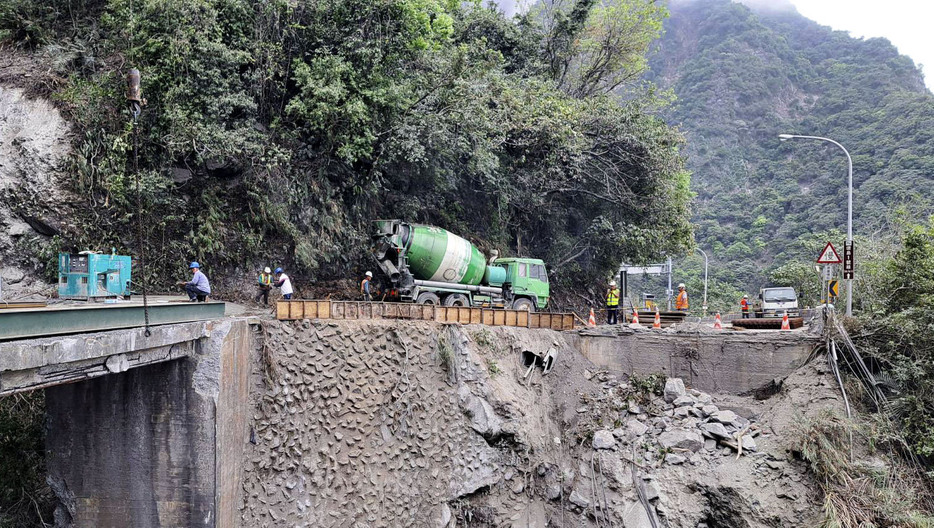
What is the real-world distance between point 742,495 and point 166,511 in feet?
39.9

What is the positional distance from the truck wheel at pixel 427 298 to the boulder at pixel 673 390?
706cm

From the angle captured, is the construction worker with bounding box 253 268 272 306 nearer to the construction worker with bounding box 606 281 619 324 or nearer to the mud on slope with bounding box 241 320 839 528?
the mud on slope with bounding box 241 320 839 528

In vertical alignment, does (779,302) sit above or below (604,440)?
above

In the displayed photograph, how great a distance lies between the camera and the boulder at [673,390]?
15688mm

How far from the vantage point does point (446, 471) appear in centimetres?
1292

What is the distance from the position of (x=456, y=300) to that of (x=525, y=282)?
10.6 feet

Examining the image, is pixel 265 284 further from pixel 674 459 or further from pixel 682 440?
pixel 682 440

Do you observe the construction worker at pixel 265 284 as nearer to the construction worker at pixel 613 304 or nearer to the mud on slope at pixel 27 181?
the mud on slope at pixel 27 181

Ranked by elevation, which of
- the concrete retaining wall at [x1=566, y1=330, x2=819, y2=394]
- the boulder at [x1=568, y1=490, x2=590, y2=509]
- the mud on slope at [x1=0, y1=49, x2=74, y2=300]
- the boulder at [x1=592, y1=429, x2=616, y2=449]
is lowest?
the boulder at [x1=568, y1=490, x2=590, y2=509]

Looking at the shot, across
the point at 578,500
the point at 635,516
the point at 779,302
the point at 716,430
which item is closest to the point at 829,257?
the point at 716,430

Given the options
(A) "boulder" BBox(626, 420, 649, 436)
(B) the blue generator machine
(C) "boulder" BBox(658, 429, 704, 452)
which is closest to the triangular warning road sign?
(C) "boulder" BBox(658, 429, 704, 452)

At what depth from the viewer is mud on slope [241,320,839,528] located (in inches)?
470

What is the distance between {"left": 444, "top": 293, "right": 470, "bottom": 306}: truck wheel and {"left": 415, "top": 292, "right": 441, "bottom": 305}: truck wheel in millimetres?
428

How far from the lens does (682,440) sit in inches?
558
